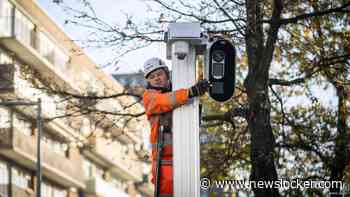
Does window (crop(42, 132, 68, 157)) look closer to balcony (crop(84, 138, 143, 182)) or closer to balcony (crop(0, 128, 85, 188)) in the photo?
balcony (crop(0, 128, 85, 188))

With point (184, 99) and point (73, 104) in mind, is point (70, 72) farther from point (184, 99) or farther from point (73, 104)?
point (184, 99)

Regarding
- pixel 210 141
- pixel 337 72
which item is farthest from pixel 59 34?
pixel 337 72

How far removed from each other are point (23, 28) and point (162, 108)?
34.1 m

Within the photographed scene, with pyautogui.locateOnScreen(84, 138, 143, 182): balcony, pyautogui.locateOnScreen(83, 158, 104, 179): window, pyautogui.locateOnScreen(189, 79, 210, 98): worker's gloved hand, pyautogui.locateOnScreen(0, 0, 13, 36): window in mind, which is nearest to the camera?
pyautogui.locateOnScreen(189, 79, 210, 98): worker's gloved hand

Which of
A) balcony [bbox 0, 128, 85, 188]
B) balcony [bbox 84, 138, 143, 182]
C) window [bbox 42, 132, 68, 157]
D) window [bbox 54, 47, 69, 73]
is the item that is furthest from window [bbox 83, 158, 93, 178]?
window [bbox 54, 47, 69, 73]

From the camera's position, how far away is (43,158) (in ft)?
141

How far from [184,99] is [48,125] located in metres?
37.7

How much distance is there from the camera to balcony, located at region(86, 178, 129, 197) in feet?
173

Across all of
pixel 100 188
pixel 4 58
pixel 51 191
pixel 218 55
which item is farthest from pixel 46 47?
pixel 218 55

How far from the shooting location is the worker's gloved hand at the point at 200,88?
7605mm

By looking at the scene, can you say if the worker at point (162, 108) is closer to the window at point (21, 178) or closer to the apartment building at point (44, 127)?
the apartment building at point (44, 127)

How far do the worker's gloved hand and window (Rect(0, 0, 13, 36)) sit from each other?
32.9m

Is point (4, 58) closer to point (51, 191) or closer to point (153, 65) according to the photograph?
point (51, 191)

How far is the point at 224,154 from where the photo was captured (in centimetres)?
1914
